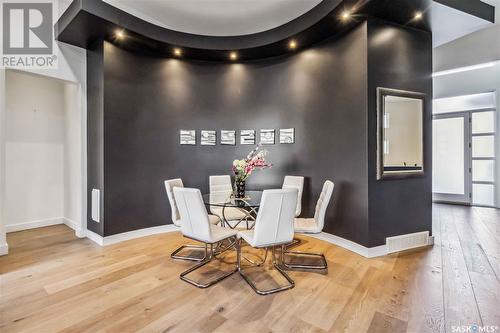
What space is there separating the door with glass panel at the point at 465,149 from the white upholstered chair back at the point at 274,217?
6.42m

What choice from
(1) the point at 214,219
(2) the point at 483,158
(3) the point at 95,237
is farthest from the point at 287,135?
(2) the point at 483,158

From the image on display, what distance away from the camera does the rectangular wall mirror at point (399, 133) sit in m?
3.21

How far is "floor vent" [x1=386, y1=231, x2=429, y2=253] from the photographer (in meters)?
3.24

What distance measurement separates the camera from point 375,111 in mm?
3191

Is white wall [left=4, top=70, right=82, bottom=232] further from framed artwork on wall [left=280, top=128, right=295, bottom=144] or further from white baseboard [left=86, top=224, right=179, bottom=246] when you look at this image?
framed artwork on wall [left=280, top=128, right=295, bottom=144]

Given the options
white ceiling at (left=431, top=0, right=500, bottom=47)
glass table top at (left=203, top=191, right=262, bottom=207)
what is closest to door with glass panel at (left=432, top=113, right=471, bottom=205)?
white ceiling at (left=431, top=0, right=500, bottom=47)

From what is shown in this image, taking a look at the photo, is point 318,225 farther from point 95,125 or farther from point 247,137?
point 95,125

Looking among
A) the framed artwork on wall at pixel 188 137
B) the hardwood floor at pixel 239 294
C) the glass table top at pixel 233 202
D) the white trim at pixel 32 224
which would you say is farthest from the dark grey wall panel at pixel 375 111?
the white trim at pixel 32 224

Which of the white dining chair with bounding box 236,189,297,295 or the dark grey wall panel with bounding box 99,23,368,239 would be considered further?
the dark grey wall panel with bounding box 99,23,368,239

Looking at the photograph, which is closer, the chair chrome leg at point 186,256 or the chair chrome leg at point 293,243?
the chair chrome leg at point 186,256

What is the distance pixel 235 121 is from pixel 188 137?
0.91 m

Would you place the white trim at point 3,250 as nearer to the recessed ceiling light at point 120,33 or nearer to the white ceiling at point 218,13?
the recessed ceiling light at point 120,33

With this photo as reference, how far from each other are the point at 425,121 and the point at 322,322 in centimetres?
313

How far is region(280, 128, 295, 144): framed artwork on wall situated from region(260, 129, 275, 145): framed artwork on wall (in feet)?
0.58
